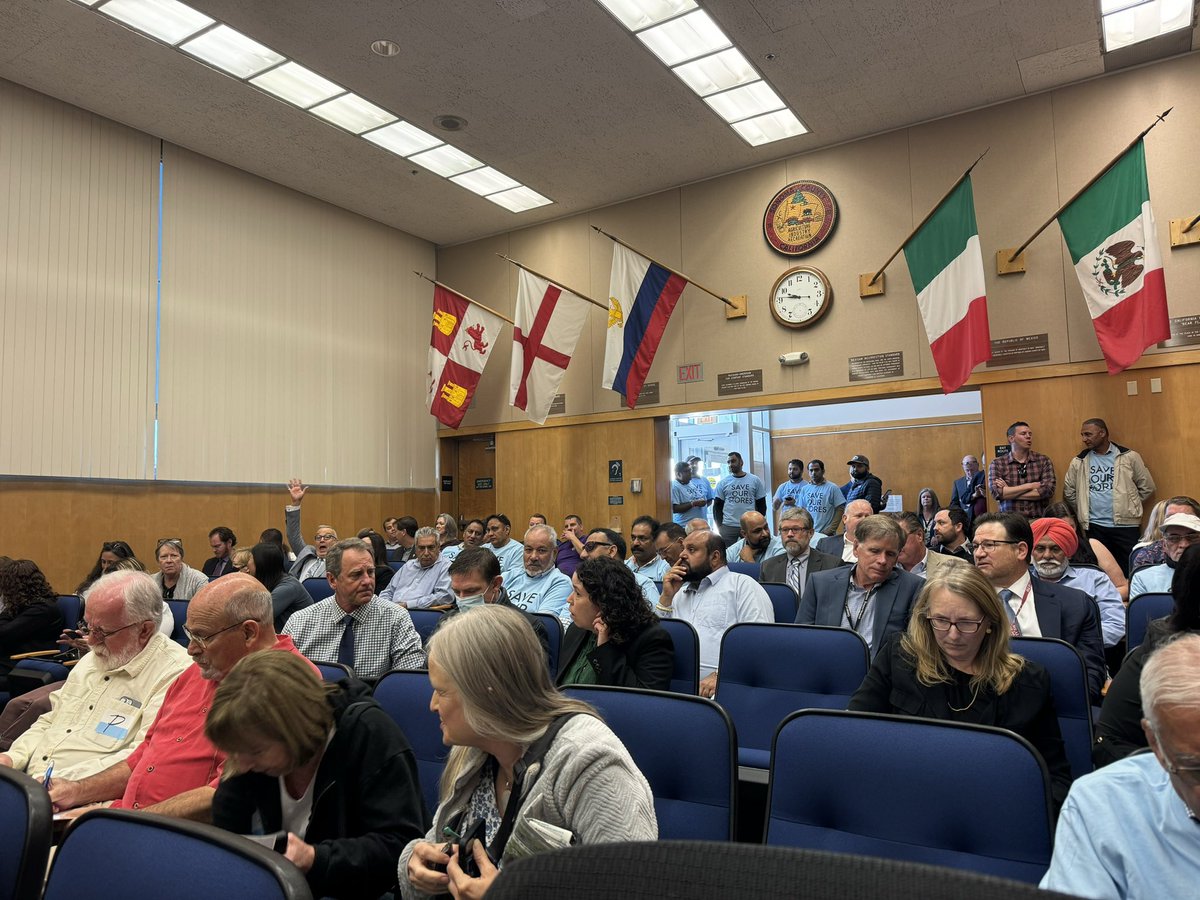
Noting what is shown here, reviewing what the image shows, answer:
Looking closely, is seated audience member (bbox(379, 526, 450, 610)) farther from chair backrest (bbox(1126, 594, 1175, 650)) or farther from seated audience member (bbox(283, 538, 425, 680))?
chair backrest (bbox(1126, 594, 1175, 650))

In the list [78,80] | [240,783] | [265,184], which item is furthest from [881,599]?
[265,184]

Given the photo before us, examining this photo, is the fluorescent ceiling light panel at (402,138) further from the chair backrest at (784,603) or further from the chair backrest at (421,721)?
the chair backrest at (421,721)

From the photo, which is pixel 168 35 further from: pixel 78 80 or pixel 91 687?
pixel 91 687

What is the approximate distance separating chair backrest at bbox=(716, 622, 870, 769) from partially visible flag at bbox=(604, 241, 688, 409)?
6185 mm

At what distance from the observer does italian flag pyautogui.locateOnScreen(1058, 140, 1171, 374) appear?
6734mm

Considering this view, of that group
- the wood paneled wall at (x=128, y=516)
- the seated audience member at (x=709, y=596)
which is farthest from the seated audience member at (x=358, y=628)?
the wood paneled wall at (x=128, y=516)

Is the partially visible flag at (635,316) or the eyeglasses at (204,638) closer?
the eyeglasses at (204,638)

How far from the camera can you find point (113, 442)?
8.60m

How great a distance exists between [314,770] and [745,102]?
819 centimetres

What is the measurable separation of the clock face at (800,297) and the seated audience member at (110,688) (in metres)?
7.64

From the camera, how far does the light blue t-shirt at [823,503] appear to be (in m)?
8.80

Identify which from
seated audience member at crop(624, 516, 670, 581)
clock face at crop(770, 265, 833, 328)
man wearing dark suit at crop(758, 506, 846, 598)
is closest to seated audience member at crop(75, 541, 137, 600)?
seated audience member at crop(624, 516, 670, 581)

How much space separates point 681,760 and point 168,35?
25.9ft

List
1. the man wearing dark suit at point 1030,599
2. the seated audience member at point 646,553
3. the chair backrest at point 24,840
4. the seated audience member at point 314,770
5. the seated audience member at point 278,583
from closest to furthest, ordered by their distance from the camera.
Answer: the chair backrest at point 24,840 → the seated audience member at point 314,770 → the man wearing dark suit at point 1030,599 → the seated audience member at point 278,583 → the seated audience member at point 646,553
